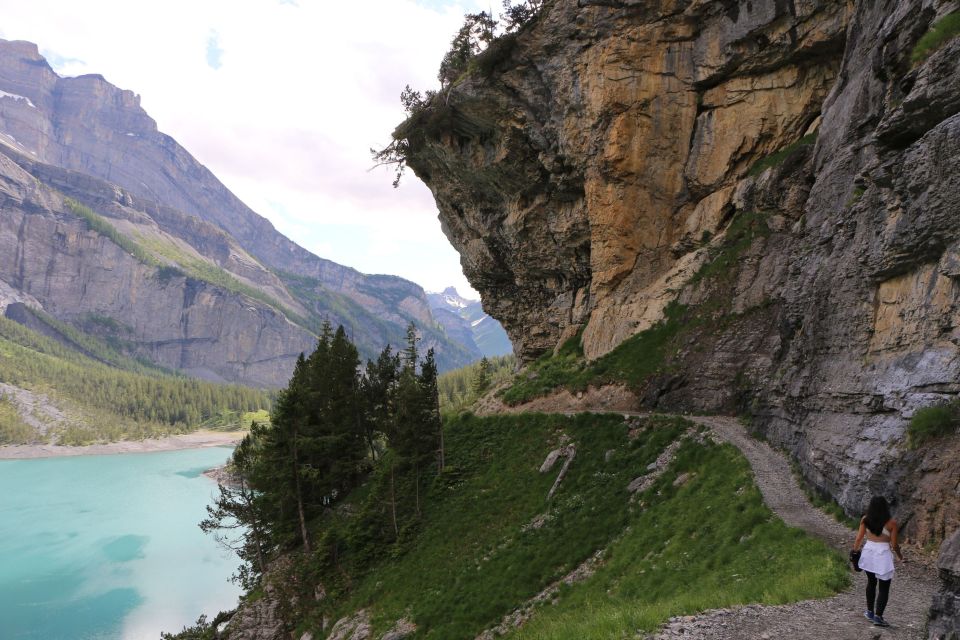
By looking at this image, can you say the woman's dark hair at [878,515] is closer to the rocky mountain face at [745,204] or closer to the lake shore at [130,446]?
the rocky mountain face at [745,204]

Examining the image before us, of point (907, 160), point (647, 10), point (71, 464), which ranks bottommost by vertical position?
point (71, 464)

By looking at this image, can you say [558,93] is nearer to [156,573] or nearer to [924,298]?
[924,298]

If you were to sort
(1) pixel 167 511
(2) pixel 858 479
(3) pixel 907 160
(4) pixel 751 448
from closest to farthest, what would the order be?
(2) pixel 858 479 < (3) pixel 907 160 < (4) pixel 751 448 < (1) pixel 167 511

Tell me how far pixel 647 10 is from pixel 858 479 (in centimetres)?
3308

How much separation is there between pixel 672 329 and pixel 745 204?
9127 mm

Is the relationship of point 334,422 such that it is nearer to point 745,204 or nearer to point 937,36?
point 745,204

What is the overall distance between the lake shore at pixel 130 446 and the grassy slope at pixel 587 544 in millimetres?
169779


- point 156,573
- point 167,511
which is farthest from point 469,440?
point 167,511

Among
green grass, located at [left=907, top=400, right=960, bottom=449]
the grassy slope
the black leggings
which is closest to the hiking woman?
the black leggings

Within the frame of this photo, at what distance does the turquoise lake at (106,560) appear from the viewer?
4288 centimetres

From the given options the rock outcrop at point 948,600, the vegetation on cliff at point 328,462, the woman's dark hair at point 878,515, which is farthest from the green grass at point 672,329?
the rock outcrop at point 948,600

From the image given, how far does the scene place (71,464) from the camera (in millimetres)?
135125

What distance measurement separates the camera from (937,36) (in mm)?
13133

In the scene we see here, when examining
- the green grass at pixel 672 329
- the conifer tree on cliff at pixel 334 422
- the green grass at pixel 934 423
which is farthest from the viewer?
the conifer tree on cliff at pixel 334 422
